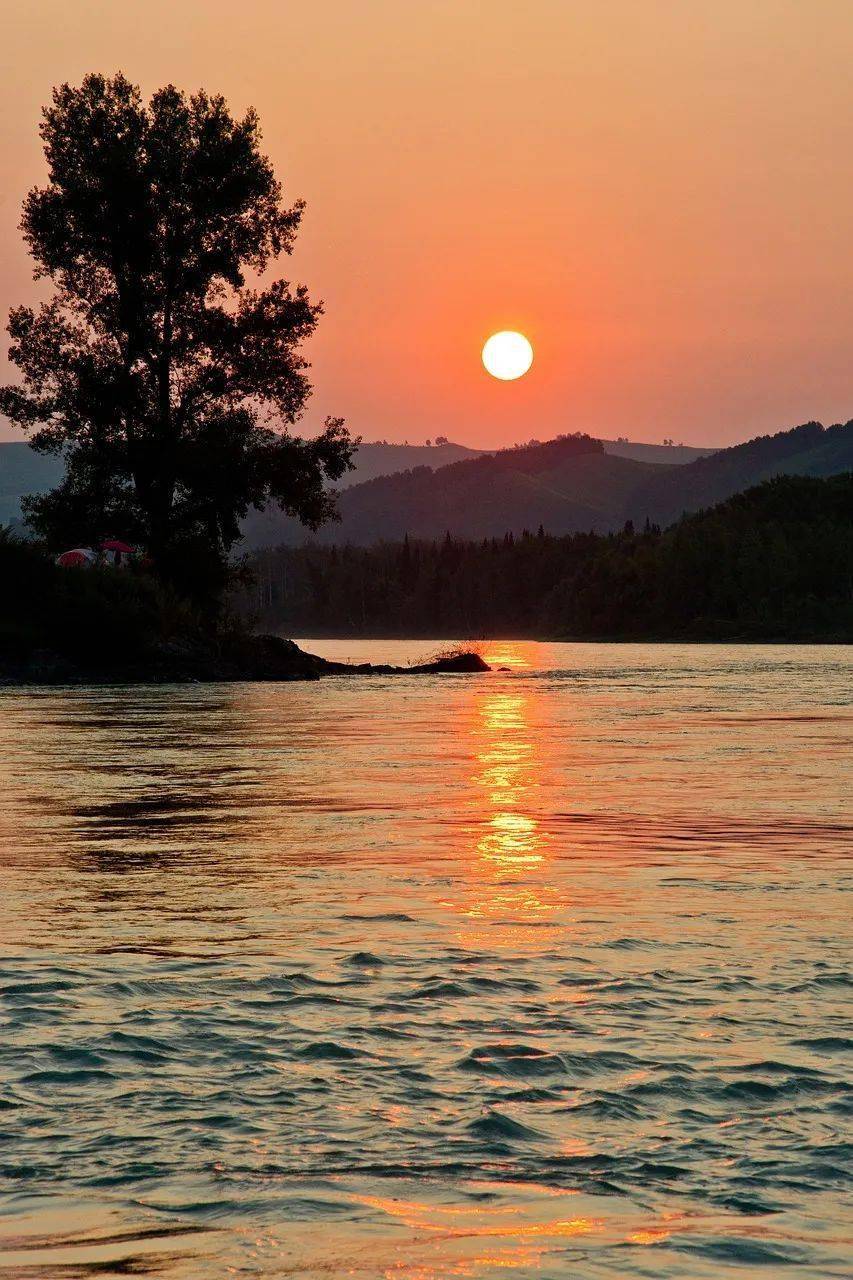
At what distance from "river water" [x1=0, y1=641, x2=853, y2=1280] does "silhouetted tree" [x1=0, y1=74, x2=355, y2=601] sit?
140 feet

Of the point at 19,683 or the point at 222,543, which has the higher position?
the point at 222,543

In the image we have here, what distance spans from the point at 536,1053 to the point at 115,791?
14316 millimetres

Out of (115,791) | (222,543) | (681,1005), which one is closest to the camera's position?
(681,1005)

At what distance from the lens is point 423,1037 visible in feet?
29.3

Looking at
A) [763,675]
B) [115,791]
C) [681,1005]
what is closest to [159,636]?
[763,675]

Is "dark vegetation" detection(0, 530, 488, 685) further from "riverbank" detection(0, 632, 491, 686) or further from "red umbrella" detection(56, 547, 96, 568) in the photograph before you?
"red umbrella" detection(56, 547, 96, 568)

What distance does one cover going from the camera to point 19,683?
55.8m

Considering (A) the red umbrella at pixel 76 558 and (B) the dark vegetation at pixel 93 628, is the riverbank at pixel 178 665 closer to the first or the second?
(B) the dark vegetation at pixel 93 628

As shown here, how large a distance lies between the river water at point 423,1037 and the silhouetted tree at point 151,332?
42.6m

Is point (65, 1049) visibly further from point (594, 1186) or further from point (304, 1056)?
Answer: point (594, 1186)

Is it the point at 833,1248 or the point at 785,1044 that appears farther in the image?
the point at 785,1044

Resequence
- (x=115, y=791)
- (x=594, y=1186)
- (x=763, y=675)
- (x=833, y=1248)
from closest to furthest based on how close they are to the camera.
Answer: (x=833, y=1248)
(x=594, y=1186)
(x=115, y=791)
(x=763, y=675)

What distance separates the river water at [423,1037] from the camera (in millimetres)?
6121

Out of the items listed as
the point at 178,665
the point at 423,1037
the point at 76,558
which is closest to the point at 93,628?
the point at 178,665
